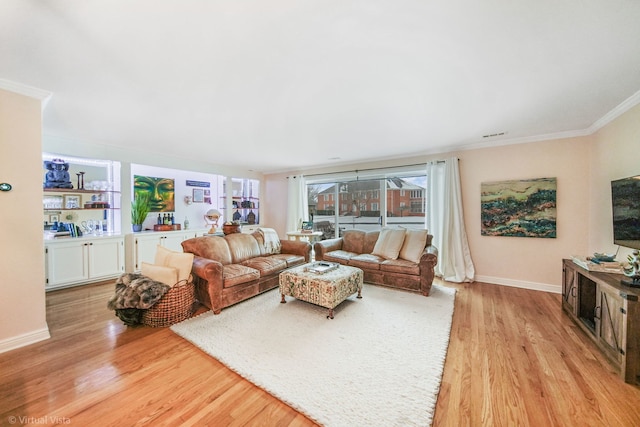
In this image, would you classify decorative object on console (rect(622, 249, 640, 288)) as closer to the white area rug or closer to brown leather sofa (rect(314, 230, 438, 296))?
the white area rug

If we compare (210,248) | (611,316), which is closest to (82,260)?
(210,248)

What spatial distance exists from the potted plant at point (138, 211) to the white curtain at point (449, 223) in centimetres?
562

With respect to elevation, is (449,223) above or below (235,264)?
above

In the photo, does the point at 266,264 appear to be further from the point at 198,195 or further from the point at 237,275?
the point at 198,195

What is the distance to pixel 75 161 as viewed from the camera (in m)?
4.14

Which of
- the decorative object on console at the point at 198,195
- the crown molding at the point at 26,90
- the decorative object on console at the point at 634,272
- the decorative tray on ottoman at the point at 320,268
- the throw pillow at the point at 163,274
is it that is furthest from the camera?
the decorative object on console at the point at 198,195

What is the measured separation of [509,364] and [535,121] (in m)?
2.90

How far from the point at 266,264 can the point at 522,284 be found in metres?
4.07

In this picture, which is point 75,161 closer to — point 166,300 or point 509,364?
point 166,300

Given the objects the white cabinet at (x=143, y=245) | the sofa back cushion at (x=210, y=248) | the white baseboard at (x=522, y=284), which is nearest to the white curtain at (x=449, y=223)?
the white baseboard at (x=522, y=284)

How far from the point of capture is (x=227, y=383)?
5.73 ft

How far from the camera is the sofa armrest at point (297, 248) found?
14.2 ft

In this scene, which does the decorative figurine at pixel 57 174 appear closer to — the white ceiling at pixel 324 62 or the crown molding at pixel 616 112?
the white ceiling at pixel 324 62

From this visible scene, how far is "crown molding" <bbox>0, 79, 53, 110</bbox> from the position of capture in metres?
2.09
